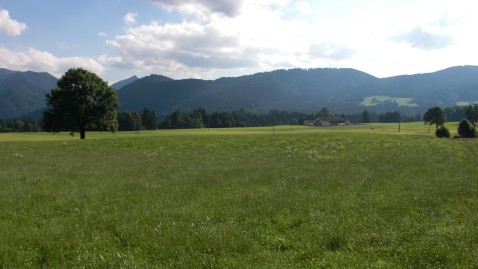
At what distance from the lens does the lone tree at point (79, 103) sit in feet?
232

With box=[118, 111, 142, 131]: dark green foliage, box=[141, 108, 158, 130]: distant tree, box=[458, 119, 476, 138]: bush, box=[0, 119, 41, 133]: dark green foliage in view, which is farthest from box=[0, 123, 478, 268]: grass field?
box=[0, 119, 41, 133]: dark green foliage

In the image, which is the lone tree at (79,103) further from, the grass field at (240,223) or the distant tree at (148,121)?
the distant tree at (148,121)

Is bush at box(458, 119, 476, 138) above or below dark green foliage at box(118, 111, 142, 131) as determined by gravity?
below

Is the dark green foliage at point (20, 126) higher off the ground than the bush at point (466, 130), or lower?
higher

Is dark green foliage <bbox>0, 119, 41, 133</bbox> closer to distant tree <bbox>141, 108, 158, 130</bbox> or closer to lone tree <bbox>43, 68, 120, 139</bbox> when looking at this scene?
distant tree <bbox>141, 108, 158, 130</bbox>

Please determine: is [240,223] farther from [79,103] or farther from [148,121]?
[148,121]

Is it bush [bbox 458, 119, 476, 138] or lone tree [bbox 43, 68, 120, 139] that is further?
bush [bbox 458, 119, 476, 138]

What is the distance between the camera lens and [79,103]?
70875mm

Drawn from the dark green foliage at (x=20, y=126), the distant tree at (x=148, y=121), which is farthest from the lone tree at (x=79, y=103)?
the dark green foliage at (x=20, y=126)

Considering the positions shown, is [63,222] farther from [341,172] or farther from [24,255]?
[341,172]

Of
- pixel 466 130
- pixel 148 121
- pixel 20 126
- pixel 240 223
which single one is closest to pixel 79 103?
pixel 240 223

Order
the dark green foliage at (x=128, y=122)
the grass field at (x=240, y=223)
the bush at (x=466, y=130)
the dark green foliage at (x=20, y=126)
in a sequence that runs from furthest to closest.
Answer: the dark green foliage at (x=20, y=126)
the dark green foliage at (x=128, y=122)
the bush at (x=466, y=130)
the grass field at (x=240, y=223)

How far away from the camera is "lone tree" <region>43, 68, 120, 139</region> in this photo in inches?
2788

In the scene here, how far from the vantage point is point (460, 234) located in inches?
379
